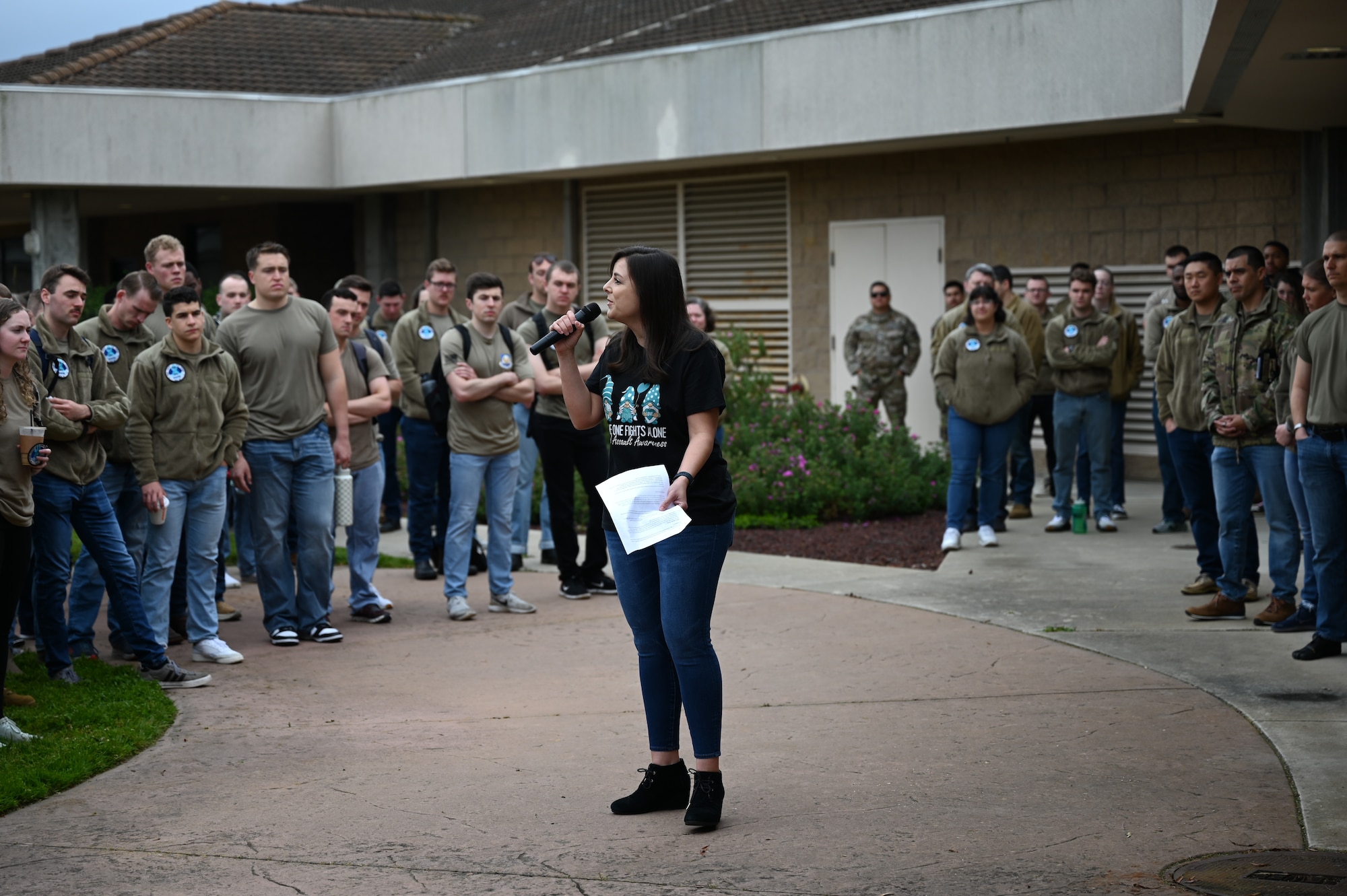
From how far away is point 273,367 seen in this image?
812cm

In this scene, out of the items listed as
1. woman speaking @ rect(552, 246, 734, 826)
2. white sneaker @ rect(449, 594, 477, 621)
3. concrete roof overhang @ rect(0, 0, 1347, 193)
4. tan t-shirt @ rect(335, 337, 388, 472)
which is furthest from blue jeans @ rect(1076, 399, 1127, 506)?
woman speaking @ rect(552, 246, 734, 826)

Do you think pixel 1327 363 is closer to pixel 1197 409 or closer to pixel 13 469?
pixel 1197 409

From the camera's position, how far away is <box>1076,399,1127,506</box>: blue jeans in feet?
39.7

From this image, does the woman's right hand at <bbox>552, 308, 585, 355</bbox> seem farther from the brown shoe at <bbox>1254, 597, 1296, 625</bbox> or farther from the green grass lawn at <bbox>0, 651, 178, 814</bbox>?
the brown shoe at <bbox>1254, 597, 1296, 625</bbox>

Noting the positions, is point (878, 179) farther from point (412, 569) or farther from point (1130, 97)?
point (412, 569)

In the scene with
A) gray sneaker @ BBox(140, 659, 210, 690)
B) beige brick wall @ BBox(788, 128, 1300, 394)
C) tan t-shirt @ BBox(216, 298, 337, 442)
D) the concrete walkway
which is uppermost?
beige brick wall @ BBox(788, 128, 1300, 394)

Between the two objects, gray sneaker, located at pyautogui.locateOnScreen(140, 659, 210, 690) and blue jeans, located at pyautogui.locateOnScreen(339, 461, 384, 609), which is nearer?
gray sneaker, located at pyautogui.locateOnScreen(140, 659, 210, 690)

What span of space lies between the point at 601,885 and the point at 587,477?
5.30 m

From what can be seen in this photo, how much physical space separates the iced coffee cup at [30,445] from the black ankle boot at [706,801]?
3.18 metres

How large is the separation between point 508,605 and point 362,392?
5.46ft

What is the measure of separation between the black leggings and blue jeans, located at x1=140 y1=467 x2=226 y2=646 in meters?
1.19

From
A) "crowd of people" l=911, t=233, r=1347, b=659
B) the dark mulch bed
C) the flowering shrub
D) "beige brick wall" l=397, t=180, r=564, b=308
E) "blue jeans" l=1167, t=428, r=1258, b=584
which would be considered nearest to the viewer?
"crowd of people" l=911, t=233, r=1347, b=659

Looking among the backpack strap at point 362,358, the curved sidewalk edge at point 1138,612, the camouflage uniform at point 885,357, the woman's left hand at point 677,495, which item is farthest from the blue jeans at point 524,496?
the woman's left hand at point 677,495

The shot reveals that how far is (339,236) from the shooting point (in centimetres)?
2356
